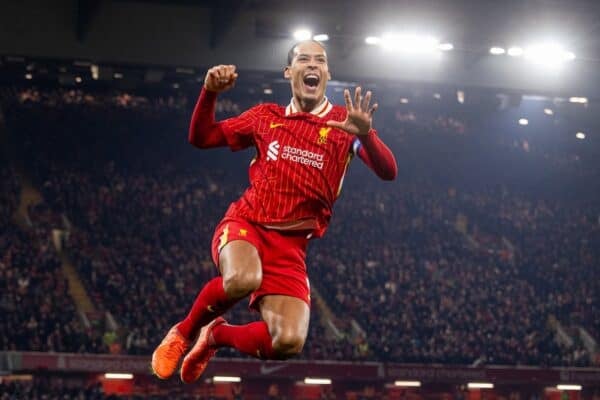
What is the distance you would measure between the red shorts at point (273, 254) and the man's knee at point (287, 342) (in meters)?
0.33

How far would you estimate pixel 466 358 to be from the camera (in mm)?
29203

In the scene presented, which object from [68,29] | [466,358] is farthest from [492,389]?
[68,29]

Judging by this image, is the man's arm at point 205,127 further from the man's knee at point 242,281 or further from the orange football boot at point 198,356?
the orange football boot at point 198,356

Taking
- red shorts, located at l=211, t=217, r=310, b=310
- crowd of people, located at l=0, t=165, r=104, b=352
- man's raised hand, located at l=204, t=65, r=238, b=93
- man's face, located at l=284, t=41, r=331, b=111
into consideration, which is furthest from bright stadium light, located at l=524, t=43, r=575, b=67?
man's raised hand, located at l=204, t=65, r=238, b=93

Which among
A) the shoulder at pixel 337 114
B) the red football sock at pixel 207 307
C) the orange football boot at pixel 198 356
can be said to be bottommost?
the orange football boot at pixel 198 356

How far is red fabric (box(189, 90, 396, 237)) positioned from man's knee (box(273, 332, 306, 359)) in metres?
0.86

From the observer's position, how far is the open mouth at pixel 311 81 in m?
7.77

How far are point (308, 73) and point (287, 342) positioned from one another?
197cm

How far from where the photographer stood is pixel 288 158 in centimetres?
775

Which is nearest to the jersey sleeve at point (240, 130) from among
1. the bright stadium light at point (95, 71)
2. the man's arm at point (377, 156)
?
the man's arm at point (377, 156)

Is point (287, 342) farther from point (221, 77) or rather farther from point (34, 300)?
point (34, 300)

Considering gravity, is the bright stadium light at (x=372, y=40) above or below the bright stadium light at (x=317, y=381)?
above

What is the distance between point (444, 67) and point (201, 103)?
2169 cm

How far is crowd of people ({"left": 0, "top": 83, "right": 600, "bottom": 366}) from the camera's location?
2866cm
